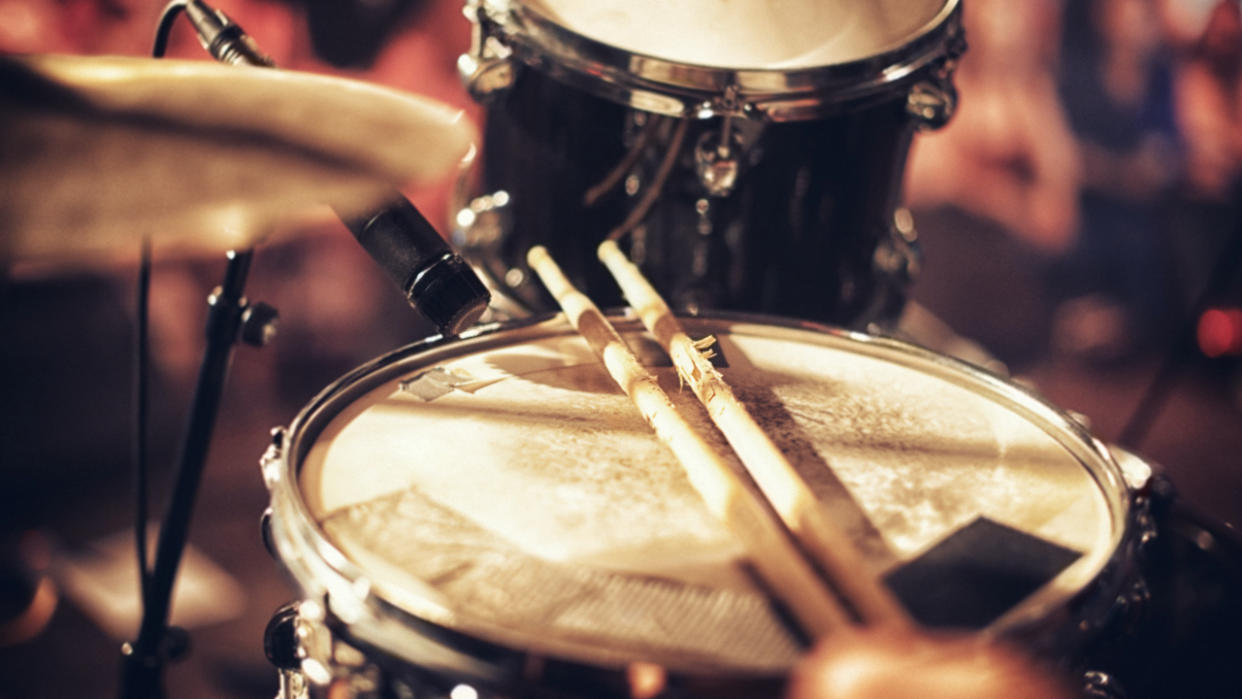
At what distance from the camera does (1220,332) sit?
2.54 metres

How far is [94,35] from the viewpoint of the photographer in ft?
5.69

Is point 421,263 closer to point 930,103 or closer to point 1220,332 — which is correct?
point 930,103

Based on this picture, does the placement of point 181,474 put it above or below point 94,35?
below

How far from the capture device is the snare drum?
1.77 feet

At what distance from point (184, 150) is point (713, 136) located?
616 mm

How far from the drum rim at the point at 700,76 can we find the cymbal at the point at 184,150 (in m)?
0.38

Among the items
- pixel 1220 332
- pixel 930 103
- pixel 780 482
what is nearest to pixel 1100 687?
pixel 780 482

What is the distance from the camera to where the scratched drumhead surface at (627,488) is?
560 mm

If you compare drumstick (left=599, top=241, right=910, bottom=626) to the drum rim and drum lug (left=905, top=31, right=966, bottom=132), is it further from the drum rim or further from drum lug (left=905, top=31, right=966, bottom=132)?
drum lug (left=905, top=31, right=966, bottom=132)

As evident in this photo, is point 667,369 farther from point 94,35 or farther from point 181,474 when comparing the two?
point 94,35

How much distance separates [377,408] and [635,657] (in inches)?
14.4

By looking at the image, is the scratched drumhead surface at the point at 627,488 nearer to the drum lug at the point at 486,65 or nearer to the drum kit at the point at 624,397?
the drum kit at the point at 624,397

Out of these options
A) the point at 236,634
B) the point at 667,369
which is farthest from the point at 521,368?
the point at 236,634

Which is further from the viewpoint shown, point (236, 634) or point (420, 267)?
point (236, 634)
